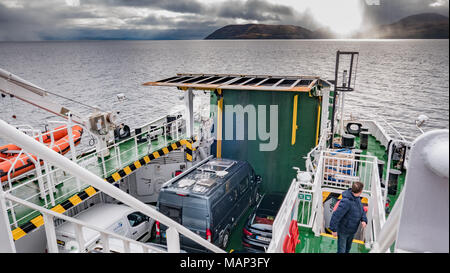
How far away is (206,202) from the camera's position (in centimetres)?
725

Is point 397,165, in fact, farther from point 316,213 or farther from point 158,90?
point 158,90

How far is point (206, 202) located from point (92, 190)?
3314 mm

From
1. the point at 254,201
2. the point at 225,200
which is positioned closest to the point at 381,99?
the point at 254,201

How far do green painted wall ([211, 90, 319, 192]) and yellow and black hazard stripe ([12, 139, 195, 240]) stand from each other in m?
1.65

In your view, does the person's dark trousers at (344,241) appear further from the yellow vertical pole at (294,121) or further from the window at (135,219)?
the window at (135,219)

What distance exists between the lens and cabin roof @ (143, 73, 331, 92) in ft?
33.0

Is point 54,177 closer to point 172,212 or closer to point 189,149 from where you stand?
point 172,212

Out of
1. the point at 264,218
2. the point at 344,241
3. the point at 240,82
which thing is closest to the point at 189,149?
the point at 240,82

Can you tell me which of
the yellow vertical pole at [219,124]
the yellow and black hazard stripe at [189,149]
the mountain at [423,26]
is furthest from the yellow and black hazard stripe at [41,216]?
the mountain at [423,26]

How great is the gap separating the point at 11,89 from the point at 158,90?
32.1 meters

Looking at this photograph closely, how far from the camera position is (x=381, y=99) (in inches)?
1312

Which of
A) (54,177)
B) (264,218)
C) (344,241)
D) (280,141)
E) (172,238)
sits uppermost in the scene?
(172,238)

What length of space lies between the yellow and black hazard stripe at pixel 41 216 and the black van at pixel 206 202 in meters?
Result: 2.06

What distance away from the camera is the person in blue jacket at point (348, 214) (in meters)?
5.23
